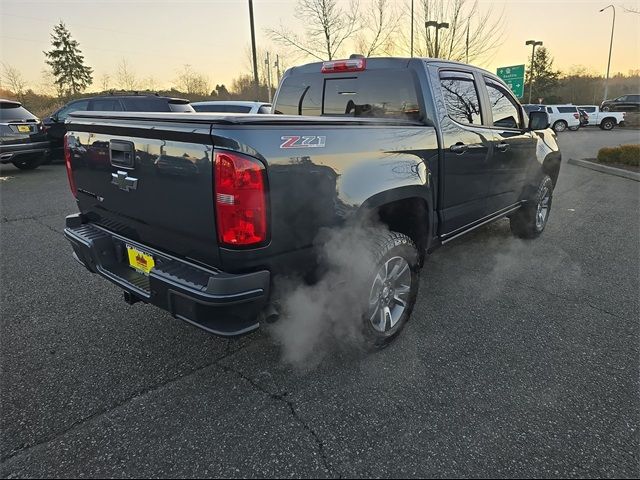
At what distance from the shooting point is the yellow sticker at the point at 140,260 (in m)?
2.42

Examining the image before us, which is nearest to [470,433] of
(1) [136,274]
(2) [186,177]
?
(2) [186,177]

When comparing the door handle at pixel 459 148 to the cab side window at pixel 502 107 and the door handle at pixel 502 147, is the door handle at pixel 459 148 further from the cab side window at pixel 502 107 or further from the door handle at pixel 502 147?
the cab side window at pixel 502 107

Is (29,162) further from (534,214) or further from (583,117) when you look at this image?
(583,117)

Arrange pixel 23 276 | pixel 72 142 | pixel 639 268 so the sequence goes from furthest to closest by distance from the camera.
Answer: pixel 639 268
pixel 23 276
pixel 72 142

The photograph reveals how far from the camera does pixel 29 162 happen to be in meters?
10.8

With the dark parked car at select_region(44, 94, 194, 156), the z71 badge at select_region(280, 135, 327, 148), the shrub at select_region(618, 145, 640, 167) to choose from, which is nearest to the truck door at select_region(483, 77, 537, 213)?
the z71 badge at select_region(280, 135, 327, 148)

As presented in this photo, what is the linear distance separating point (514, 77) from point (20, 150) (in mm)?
22794

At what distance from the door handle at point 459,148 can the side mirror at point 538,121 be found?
1.67 metres

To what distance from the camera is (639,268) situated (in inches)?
171

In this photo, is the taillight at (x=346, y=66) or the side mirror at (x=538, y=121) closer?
the taillight at (x=346, y=66)

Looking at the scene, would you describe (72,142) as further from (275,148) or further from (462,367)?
(462,367)

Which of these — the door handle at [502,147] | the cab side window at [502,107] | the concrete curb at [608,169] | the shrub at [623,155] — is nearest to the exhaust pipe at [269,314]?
the door handle at [502,147]

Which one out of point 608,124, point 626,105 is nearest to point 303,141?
point 608,124

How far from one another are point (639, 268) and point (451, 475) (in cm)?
374
